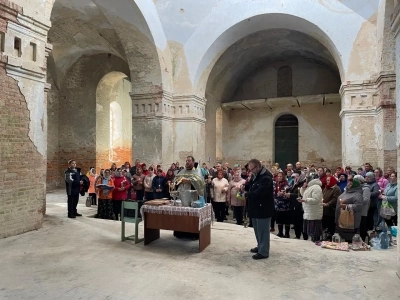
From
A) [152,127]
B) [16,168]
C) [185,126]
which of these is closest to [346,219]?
[16,168]

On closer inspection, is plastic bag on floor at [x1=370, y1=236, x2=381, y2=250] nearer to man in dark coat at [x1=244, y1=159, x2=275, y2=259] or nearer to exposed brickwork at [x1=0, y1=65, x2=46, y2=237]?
man in dark coat at [x1=244, y1=159, x2=275, y2=259]

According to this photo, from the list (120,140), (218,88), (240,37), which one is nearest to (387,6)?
(240,37)

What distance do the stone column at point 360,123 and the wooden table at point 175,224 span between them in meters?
6.66

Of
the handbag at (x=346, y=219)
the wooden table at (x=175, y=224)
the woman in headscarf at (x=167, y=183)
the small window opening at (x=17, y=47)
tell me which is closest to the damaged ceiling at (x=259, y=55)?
the woman in headscarf at (x=167, y=183)

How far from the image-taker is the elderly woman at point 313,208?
20.5ft

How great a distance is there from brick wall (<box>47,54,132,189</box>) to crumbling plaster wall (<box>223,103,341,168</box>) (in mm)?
7243

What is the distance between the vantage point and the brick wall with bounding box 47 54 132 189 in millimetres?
16031

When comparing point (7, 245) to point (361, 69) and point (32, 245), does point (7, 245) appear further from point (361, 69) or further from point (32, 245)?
point (361, 69)

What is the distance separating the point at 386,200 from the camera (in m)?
6.78

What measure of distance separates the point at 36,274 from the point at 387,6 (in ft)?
34.4

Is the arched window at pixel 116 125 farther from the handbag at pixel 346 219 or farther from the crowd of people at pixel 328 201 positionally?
the handbag at pixel 346 219

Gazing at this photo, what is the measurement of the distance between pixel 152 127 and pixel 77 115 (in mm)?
5916

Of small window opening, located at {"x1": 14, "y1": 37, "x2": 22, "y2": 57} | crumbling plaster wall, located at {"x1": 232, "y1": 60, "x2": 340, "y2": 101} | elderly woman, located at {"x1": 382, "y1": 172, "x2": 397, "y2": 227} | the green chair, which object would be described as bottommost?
the green chair

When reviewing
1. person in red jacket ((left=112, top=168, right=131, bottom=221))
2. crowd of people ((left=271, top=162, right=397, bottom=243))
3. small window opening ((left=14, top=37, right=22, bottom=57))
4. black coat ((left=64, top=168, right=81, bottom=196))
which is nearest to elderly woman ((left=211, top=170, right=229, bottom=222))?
crowd of people ((left=271, top=162, right=397, bottom=243))
